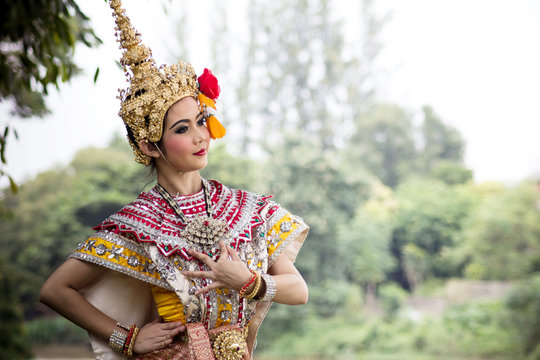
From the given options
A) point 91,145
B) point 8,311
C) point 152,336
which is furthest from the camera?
point 91,145

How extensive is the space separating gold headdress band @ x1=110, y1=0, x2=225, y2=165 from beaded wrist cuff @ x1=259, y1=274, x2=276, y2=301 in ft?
1.87

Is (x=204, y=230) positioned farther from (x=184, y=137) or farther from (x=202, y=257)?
(x=184, y=137)

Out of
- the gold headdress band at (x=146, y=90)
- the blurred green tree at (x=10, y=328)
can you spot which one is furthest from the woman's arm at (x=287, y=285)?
the blurred green tree at (x=10, y=328)

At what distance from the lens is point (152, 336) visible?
6.09 feet

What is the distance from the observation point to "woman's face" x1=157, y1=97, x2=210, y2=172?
6.41ft

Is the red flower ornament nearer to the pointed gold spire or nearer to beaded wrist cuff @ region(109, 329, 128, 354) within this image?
the pointed gold spire

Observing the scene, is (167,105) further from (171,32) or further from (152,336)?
(171,32)

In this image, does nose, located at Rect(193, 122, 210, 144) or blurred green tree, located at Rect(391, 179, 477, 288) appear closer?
nose, located at Rect(193, 122, 210, 144)

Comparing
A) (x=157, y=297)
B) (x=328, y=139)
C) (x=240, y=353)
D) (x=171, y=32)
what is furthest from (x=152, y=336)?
(x=328, y=139)

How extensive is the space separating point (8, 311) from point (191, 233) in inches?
264

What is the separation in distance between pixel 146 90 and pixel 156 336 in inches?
34.5

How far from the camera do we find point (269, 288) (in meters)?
1.83

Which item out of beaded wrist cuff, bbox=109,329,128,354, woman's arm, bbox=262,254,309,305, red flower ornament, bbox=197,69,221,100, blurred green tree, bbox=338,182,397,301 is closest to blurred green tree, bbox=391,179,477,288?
blurred green tree, bbox=338,182,397,301

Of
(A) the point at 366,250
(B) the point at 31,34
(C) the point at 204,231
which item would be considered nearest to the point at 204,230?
(C) the point at 204,231
